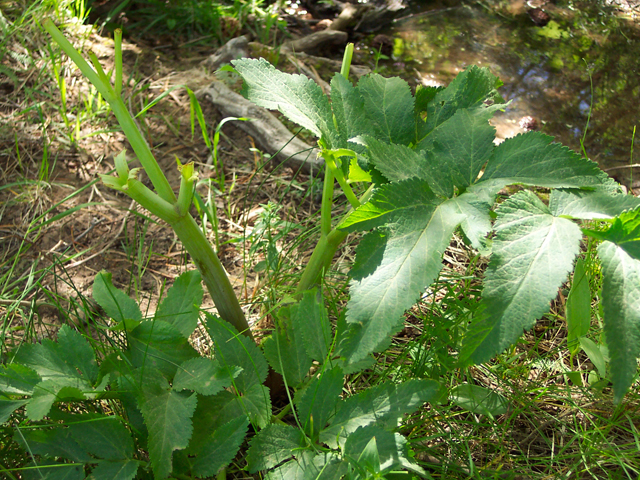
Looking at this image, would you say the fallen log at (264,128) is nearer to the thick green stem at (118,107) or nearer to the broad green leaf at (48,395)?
the thick green stem at (118,107)

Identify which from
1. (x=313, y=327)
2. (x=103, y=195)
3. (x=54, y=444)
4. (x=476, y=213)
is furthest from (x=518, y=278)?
(x=103, y=195)

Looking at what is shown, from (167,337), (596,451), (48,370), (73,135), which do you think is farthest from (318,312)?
(73,135)

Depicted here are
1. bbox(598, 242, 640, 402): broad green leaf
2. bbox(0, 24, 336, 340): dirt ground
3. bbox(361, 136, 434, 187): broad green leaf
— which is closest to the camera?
bbox(598, 242, 640, 402): broad green leaf

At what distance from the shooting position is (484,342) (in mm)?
883

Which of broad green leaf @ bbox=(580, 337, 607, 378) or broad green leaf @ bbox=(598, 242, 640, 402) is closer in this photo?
broad green leaf @ bbox=(598, 242, 640, 402)

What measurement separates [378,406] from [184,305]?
0.61 meters

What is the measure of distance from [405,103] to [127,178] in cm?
72

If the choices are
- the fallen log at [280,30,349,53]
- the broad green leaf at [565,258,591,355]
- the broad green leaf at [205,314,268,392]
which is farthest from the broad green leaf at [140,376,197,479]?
the fallen log at [280,30,349,53]

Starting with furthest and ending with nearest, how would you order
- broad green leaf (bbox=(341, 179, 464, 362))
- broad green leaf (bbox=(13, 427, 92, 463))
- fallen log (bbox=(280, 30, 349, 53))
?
fallen log (bbox=(280, 30, 349, 53)), broad green leaf (bbox=(13, 427, 92, 463)), broad green leaf (bbox=(341, 179, 464, 362))

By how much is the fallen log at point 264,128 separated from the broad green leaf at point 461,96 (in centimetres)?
122

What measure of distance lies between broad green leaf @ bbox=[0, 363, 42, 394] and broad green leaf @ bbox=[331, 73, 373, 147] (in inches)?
37.9

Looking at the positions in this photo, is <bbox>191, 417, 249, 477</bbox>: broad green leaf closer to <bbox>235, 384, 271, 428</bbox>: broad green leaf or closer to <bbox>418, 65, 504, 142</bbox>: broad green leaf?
<bbox>235, 384, 271, 428</bbox>: broad green leaf

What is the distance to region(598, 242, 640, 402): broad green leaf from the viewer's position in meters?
0.80

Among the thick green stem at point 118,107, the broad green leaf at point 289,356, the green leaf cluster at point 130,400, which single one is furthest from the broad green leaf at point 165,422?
the thick green stem at point 118,107
